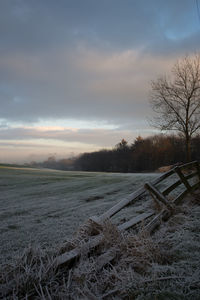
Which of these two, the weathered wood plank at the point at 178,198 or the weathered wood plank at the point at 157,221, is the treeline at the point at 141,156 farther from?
the weathered wood plank at the point at 157,221

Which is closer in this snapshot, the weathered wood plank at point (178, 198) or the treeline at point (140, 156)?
the weathered wood plank at point (178, 198)

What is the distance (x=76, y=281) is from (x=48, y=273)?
370 mm

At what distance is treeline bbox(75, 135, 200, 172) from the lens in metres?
51.7

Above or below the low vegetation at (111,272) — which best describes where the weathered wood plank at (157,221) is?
above

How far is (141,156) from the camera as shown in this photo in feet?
202

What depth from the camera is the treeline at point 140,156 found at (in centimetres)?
5159

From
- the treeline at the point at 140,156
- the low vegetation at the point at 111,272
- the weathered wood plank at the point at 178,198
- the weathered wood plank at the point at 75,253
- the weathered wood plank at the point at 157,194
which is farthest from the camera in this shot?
the treeline at the point at 140,156

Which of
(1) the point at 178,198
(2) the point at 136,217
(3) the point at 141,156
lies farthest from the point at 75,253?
(3) the point at 141,156

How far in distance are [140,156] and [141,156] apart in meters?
0.34

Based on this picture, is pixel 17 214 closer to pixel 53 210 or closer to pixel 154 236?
pixel 53 210

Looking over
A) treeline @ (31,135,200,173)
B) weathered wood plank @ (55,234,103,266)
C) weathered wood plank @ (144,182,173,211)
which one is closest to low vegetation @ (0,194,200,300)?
weathered wood plank @ (55,234,103,266)

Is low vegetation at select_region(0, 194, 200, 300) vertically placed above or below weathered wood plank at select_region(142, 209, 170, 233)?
below

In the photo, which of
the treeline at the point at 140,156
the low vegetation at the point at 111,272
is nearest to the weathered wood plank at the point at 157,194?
the low vegetation at the point at 111,272

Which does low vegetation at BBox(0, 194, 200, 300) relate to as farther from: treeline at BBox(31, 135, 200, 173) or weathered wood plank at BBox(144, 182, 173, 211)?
treeline at BBox(31, 135, 200, 173)
